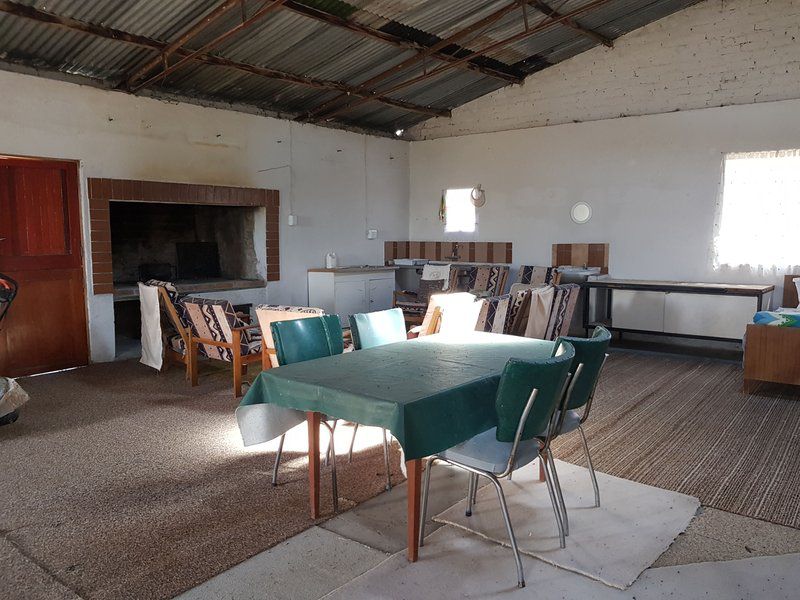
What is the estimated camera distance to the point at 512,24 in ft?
22.5

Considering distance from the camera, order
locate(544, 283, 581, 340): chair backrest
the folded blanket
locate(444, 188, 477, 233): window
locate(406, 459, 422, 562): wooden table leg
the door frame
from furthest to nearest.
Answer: locate(444, 188, 477, 233): window < the door frame < locate(544, 283, 581, 340): chair backrest < the folded blanket < locate(406, 459, 422, 562): wooden table leg

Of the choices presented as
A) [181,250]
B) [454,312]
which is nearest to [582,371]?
[454,312]

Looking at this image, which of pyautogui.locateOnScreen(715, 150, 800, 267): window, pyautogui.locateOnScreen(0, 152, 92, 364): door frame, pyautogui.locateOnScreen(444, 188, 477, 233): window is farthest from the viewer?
pyautogui.locateOnScreen(444, 188, 477, 233): window

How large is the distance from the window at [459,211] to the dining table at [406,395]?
6.06 meters

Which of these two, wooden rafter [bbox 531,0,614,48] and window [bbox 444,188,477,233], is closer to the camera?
wooden rafter [bbox 531,0,614,48]

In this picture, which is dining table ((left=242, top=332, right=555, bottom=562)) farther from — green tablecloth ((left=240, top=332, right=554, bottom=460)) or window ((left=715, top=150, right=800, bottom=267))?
window ((left=715, top=150, right=800, bottom=267))

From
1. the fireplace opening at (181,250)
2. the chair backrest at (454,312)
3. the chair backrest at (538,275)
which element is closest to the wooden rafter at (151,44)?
the fireplace opening at (181,250)

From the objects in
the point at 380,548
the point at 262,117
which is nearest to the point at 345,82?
the point at 262,117

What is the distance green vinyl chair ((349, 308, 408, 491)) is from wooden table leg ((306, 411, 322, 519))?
0.68 metres

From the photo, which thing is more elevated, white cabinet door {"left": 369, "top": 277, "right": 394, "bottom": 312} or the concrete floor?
white cabinet door {"left": 369, "top": 277, "right": 394, "bottom": 312}

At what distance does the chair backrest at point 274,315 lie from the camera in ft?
15.5

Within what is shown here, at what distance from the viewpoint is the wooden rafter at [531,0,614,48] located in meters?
6.39

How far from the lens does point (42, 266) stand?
20.0ft

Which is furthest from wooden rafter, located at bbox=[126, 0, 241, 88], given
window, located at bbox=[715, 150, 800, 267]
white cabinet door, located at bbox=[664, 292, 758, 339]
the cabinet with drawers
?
window, located at bbox=[715, 150, 800, 267]
